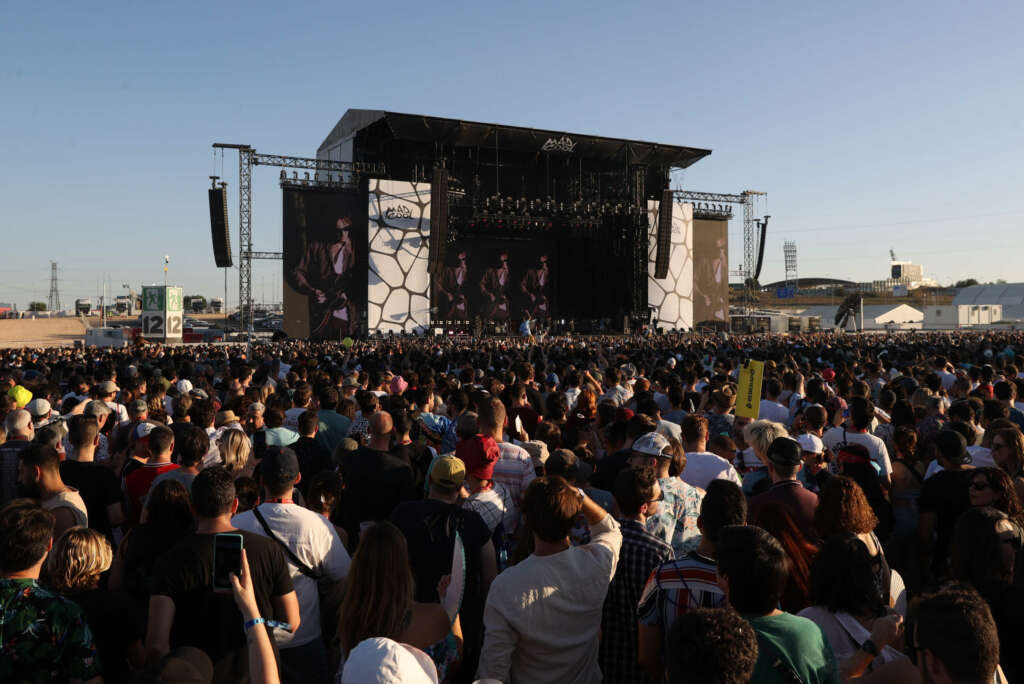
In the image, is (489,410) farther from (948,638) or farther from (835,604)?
(948,638)

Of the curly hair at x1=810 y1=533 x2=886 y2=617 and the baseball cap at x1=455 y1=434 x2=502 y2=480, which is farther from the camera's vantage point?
the baseball cap at x1=455 y1=434 x2=502 y2=480

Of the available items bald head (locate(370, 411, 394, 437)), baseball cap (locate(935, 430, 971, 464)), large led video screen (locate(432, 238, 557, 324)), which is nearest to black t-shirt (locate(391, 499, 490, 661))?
bald head (locate(370, 411, 394, 437))

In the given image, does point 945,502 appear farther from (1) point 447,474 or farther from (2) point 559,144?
(2) point 559,144

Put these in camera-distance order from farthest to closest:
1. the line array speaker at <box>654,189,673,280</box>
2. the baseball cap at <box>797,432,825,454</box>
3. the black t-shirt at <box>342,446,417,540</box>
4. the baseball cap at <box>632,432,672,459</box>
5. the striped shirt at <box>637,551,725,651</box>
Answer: the line array speaker at <box>654,189,673,280</box>
the baseball cap at <box>797,432,825,454</box>
the black t-shirt at <box>342,446,417,540</box>
the baseball cap at <box>632,432,672,459</box>
the striped shirt at <box>637,551,725,651</box>

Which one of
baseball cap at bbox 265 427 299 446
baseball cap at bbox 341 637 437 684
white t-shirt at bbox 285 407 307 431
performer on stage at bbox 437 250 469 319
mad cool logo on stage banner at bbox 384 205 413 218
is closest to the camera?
baseball cap at bbox 341 637 437 684

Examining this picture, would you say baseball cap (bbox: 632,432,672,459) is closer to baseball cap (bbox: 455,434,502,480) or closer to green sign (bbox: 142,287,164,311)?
baseball cap (bbox: 455,434,502,480)

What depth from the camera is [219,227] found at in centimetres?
2766

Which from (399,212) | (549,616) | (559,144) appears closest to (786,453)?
(549,616)

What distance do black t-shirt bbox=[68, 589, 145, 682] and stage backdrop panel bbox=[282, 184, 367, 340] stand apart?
95.0 feet

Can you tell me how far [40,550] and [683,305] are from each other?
37.2m

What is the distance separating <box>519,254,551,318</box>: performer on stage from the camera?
38312 mm

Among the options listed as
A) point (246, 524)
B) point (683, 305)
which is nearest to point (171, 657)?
point (246, 524)

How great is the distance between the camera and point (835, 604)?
2.47m

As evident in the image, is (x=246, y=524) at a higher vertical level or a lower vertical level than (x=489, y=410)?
lower
